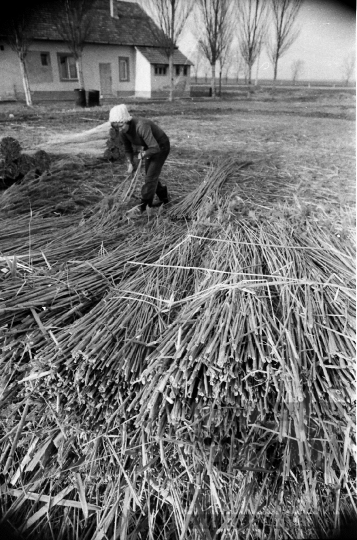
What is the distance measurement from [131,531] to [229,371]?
98cm

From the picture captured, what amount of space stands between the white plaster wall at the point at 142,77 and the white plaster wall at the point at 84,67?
29 centimetres

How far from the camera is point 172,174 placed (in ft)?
16.0

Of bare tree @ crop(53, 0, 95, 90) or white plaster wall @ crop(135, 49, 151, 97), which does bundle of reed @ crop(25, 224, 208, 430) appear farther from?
white plaster wall @ crop(135, 49, 151, 97)

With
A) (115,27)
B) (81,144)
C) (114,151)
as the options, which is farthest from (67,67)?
(114,151)

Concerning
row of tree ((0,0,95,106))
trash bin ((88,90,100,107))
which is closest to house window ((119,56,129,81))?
row of tree ((0,0,95,106))

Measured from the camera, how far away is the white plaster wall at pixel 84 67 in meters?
17.6

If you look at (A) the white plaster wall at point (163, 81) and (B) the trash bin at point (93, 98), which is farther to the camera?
(A) the white plaster wall at point (163, 81)

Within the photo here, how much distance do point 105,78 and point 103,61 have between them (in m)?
0.89

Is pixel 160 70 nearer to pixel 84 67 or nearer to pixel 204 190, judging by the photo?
pixel 84 67

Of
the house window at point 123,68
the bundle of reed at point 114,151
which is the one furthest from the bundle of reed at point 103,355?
the house window at point 123,68

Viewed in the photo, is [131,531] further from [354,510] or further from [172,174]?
[172,174]

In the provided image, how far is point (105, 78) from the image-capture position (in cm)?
2173

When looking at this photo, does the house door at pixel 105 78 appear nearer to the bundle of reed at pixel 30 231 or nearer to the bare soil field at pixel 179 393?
the bundle of reed at pixel 30 231

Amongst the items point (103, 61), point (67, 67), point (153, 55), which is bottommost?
point (67, 67)
